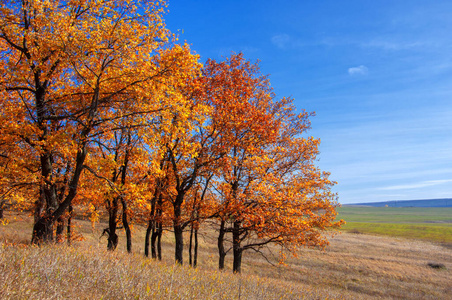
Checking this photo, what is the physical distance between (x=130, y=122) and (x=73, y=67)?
11.2 feet

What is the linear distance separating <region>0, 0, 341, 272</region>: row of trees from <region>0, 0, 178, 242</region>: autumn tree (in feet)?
0.18

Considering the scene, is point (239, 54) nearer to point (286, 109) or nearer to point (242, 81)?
point (242, 81)

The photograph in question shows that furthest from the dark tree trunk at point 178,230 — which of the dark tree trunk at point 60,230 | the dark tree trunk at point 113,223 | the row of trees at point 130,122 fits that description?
the dark tree trunk at point 60,230

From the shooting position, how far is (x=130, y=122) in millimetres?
12656

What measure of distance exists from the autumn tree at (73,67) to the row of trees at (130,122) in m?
0.05

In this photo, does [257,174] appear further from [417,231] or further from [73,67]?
[417,231]

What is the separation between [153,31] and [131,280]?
32.6 ft

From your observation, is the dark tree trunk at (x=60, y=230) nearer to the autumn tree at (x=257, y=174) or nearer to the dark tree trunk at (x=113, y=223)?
the dark tree trunk at (x=113, y=223)

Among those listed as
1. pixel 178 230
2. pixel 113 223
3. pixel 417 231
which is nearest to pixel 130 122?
pixel 178 230

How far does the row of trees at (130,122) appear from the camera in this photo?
39.1 ft

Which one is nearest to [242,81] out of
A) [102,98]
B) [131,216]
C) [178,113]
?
[178,113]

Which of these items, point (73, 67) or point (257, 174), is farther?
point (257, 174)

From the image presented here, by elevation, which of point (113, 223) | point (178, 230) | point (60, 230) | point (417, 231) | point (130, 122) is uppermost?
point (130, 122)

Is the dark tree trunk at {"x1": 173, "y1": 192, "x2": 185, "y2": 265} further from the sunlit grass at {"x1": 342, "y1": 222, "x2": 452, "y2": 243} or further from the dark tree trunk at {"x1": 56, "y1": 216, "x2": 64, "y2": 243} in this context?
Result: the sunlit grass at {"x1": 342, "y1": 222, "x2": 452, "y2": 243}
